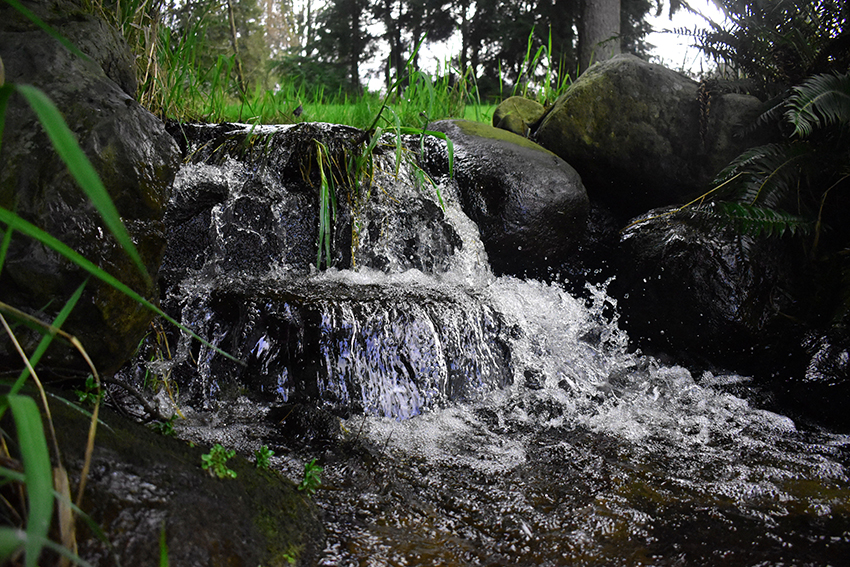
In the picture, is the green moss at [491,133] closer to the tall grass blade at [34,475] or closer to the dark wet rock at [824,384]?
the dark wet rock at [824,384]

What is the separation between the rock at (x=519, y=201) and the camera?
161 inches

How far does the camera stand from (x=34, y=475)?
772 mm

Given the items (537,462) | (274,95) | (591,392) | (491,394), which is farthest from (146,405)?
(274,95)

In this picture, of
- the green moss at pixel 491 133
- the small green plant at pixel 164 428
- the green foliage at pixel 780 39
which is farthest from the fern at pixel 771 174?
the small green plant at pixel 164 428

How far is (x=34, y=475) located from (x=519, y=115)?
16.6ft

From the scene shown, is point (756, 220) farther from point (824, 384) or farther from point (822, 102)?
point (824, 384)

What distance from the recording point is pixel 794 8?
12.7ft

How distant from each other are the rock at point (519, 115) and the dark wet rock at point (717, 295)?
179cm

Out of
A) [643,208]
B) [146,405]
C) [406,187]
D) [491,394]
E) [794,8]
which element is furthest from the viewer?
[643,208]

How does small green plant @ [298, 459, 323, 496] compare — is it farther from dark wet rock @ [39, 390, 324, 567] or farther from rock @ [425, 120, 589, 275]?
rock @ [425, 120, 589, 275]

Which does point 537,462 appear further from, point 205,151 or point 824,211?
point 205,151

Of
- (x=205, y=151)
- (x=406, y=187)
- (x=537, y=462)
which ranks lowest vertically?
(x=537, y=462)

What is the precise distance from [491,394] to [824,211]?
99.6 inches

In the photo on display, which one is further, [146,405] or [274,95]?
[274,95]
